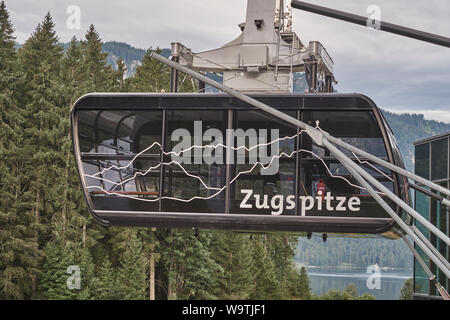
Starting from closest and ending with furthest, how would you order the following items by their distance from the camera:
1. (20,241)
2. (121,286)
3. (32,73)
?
(20,241), (121,286), (32,73)

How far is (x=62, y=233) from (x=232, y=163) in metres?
35.4

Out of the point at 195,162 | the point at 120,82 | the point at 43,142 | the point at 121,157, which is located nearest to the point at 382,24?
the point at 195,162

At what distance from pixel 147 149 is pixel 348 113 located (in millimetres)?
3191

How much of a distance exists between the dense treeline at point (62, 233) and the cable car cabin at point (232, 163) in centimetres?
3044

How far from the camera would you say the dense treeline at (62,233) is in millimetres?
43281

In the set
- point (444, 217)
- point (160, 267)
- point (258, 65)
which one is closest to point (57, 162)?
point (160, 267)

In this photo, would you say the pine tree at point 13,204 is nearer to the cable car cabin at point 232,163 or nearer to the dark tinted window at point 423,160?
the dark tinted window at point 423,160

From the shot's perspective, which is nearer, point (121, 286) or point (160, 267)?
point (121, 286)

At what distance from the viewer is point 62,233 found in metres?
46.2

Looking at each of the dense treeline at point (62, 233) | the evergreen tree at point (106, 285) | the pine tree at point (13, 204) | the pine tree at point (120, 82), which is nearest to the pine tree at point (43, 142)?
the dense treeline at point (62, 233)

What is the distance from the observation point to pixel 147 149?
1263 centimetres

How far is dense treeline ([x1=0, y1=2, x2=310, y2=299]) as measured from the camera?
43.3 meters

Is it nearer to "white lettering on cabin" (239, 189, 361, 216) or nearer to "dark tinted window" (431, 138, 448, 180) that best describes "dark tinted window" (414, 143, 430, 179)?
"dark tinted window" (431, 138, 448, 180)

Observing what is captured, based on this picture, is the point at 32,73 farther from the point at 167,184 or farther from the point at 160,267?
the point at 167,184
